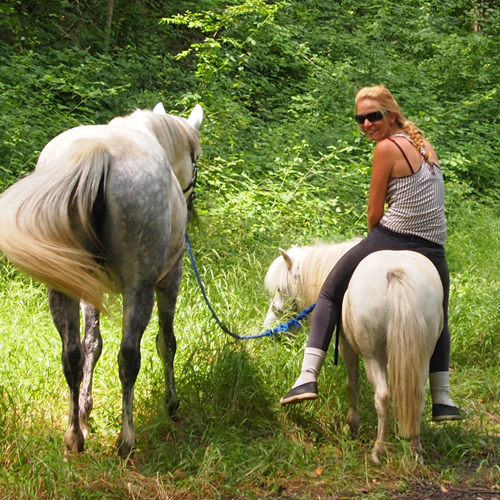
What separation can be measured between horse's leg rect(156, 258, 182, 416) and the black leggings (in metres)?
0.91

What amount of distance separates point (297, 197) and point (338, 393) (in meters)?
4.36

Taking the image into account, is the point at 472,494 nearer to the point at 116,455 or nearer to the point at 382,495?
the point at 382,495

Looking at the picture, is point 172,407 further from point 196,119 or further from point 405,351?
point 196,119

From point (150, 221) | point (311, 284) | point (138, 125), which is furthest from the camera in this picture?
point (311, 284)

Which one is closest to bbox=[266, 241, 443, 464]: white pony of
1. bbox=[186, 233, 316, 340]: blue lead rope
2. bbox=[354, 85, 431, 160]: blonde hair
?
bbox=[354, 85, 431, 160]: blonde hair

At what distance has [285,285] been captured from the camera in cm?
499

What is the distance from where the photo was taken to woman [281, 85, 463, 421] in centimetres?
373

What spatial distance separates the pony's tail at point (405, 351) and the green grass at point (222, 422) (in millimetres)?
221

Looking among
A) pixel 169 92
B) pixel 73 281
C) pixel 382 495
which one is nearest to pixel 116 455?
pixel 73 281

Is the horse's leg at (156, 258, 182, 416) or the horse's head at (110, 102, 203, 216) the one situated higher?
the horse's head at (110, 102, 203, 216)

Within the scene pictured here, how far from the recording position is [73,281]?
118 inches

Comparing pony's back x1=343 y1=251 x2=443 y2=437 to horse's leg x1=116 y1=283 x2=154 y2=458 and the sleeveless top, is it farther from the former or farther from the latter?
horse's leg x1=116 y1=283 x2=154 y2=458

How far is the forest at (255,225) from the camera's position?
11.6 feet

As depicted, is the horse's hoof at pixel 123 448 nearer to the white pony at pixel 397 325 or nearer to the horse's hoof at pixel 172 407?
the horse's hoof at pixel 172 407
